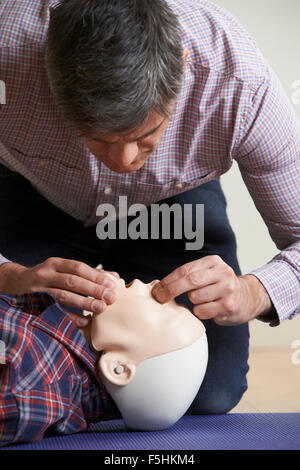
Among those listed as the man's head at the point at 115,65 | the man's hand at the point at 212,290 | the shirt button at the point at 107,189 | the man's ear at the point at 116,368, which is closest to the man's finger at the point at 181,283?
the man's hand at the point at 212,290

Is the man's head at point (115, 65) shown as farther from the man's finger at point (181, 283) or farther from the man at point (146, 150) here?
the man's finger at point (181, 283)

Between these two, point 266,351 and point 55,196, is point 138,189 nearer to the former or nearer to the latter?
point 55,196

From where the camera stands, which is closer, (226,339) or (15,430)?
(15,430)

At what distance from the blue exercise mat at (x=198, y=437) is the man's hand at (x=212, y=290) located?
0.72 ft

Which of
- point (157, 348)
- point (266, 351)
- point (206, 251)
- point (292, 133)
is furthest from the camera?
point (266, 351)

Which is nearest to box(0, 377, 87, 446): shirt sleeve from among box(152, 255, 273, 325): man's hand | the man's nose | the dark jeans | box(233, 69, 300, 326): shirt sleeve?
box(152, 255, 273, 325): man's hand

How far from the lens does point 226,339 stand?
1.72 meters

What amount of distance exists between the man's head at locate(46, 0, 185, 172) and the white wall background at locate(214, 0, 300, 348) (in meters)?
1.74

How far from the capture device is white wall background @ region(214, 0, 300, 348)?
9.26ft

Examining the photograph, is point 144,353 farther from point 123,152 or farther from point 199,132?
point 199,132

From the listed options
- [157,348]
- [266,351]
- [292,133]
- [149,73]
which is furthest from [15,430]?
[266,351]

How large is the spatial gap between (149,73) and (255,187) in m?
0.52

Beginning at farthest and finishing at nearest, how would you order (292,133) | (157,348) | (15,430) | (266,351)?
(266,351) < (292,133) < (157,348) < (15,430)

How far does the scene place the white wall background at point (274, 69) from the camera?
2.82m
